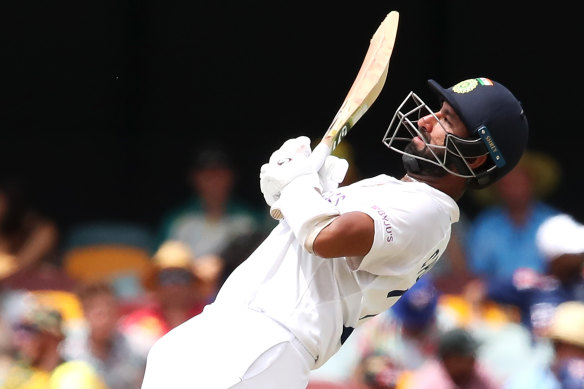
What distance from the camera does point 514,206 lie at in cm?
623

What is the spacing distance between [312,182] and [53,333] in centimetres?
224

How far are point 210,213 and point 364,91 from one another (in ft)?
10.8

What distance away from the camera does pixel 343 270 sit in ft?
10.6

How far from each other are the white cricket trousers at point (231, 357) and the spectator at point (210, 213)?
122 inches

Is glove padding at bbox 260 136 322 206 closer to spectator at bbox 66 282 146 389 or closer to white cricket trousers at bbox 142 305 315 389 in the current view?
white cricket trousers at bbox 142 305 315 389

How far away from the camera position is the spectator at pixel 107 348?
4.93 meters

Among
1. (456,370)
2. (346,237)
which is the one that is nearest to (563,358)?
(456,370)

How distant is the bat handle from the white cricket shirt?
41 millimetres

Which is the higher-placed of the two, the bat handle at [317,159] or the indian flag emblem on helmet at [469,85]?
the bat handle at [317,159]

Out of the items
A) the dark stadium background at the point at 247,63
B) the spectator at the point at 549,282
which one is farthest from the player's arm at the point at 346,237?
the dark stadium background at the point at 247,63

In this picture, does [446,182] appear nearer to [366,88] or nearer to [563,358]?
[366,88]

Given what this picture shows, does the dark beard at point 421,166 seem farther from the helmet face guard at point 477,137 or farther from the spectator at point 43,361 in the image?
the spectator at point 43,361

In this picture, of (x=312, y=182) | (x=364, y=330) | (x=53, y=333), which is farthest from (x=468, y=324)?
(x=312, y=182)

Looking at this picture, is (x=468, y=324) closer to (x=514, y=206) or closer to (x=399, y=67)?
(x=514, y=206)
